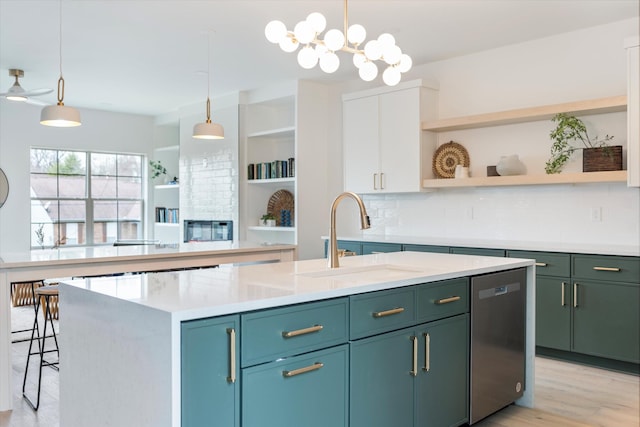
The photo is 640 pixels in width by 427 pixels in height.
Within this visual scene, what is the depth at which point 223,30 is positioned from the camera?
448cm

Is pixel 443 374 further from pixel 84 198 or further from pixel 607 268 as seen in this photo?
pixel 84 198

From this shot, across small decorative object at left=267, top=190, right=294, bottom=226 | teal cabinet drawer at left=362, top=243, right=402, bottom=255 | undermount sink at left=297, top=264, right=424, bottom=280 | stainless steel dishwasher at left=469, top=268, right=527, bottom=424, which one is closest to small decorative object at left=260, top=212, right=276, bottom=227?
small decorative object at left=267, top=190, right=294, bottom=226

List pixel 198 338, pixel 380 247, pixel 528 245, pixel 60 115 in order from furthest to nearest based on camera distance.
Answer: pixel 380 247, pixel 528 245, pixel 60 115, pixel 198 338

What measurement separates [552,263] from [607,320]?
539 millimetres

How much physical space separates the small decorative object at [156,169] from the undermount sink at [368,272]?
20.7 feet

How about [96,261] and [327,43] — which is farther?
[96,261]

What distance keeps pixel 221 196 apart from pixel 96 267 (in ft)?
12.1

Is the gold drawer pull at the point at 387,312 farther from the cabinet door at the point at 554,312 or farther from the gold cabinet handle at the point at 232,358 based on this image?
the cabinet door at the point at 554,312

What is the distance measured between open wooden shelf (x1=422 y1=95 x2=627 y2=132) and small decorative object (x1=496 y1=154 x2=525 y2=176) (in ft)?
1.12

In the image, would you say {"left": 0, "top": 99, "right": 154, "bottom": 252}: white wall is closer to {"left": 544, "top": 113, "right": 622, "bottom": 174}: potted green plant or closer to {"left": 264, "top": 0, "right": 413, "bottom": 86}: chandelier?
{"left": 264, "top": 0, "right": 413, "bottom": 86}: chandelier

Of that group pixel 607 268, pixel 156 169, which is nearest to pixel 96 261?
pixel 607 268

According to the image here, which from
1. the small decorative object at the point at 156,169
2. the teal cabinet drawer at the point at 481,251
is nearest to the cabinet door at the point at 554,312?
the teal cabinet drawer at the point at 481,251

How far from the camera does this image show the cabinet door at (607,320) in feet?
12.3

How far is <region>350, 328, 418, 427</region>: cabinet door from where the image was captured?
2.13 metres
